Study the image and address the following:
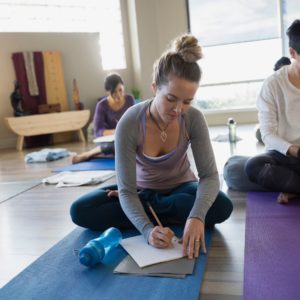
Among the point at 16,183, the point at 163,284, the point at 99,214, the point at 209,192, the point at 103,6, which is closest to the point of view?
the point at 163,284

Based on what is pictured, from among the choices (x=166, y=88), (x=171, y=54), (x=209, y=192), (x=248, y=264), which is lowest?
(x=248, y=264)

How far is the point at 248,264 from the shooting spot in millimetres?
1411

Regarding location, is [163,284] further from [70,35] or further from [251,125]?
[70,35]

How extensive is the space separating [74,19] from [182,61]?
477cm

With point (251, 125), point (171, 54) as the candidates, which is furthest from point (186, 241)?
point (251, 125)

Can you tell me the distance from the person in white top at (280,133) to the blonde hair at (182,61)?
30.7 inches

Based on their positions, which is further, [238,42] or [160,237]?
[238,42]

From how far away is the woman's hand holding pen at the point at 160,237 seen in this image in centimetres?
145

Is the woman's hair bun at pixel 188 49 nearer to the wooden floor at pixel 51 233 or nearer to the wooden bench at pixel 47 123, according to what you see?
the wooden floor at pixel 51 233

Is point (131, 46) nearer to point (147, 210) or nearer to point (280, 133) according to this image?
point (280, 133)

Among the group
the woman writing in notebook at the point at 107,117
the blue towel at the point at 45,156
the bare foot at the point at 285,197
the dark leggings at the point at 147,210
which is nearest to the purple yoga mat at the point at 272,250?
the bare foot at the point at 285,197

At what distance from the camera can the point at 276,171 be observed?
2.05 m

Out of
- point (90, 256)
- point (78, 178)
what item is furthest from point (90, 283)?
point (78, 178)

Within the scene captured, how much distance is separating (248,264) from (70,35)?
4.93 metres
